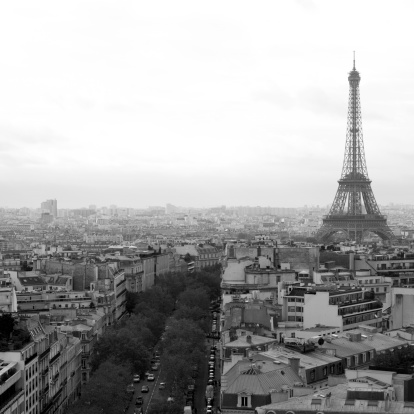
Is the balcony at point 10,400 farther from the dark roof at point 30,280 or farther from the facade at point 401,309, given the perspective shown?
the dark roof at point 30,280

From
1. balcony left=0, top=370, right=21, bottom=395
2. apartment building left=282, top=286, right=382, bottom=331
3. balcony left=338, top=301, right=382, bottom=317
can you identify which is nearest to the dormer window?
balcony left=0, top=370, right=21, bottom=395

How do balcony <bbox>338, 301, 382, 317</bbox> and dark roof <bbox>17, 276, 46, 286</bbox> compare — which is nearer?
balcony <bbox>338, 301, 382, 317</bbox>

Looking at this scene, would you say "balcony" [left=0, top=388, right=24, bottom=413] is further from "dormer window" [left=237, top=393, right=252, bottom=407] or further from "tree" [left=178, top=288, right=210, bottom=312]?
"tree" [left=178, top=288, right=210, bottom=312]

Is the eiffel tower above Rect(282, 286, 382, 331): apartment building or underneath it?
above

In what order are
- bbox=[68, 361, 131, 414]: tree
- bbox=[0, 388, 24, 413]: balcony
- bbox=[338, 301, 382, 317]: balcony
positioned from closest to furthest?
bbox=[0, 388, 24, 413]: balcony < bbox=[68, 361, 131, 414]: tree < bbox=[338, 301, 382, 317]: balcony

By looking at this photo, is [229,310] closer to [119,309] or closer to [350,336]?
[350,336]

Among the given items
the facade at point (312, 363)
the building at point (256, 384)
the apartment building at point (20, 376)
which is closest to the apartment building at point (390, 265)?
the facade at point (312, 363)
